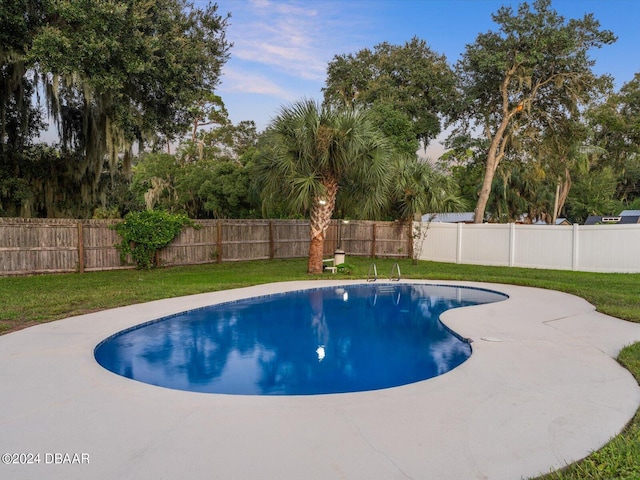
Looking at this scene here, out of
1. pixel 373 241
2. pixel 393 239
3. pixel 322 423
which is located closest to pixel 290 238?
pixel 373 241

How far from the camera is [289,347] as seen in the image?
620cm

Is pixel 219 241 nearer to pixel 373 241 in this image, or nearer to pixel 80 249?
pixel 80 249

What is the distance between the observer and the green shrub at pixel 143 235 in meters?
12.8

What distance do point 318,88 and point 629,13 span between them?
17435mm

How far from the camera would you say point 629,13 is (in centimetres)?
1620

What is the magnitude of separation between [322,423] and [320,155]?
A: 29.9 ft

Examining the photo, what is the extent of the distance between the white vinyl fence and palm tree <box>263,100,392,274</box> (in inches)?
200

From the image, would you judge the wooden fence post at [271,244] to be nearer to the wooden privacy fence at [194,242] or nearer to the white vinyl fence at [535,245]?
the wooden privacy fence at [194,242]

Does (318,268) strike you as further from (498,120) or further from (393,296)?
(498,120)

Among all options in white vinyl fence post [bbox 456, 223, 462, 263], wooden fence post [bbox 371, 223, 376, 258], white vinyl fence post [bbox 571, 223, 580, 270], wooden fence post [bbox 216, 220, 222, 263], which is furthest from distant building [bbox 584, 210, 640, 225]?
wooden fence post [bbox 216, 220, 222, 263]

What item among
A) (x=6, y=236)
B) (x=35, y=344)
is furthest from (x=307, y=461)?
(x=6, y=236)

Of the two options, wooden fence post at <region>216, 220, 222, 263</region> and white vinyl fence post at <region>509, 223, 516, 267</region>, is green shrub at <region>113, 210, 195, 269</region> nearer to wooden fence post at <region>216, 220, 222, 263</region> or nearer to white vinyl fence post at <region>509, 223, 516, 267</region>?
wooden fence post at <region>216, 220, 222, 263</region>

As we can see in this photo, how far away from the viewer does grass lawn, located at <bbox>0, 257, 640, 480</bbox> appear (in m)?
2.74

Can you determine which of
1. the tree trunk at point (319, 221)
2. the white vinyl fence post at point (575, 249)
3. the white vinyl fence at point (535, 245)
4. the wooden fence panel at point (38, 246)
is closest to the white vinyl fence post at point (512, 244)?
the white vinyl fence at point (535, 245)
